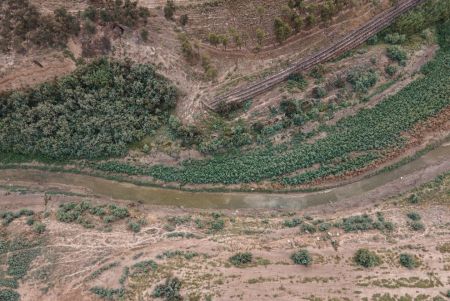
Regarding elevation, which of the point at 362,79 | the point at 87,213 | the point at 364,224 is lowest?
the point at 87,213

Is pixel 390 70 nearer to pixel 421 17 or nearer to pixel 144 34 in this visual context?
pixel 421 17

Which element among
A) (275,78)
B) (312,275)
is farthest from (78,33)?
(312,275)

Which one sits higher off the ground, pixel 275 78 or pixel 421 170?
pixel 275 78

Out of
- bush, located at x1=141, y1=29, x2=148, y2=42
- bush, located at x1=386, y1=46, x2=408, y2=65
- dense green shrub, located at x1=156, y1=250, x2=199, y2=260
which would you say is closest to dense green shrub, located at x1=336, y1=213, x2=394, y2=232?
dense green shrub, located at x1=156, y1=250, x2=199, y2=260

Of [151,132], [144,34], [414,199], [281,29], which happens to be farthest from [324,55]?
[151,132]

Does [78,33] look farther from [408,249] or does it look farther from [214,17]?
[408,249]

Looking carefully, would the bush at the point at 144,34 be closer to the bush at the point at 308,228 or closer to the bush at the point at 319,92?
the bush at the point at 319,92

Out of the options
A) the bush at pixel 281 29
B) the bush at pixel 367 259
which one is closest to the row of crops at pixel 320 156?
the bush at pixel 367 259
